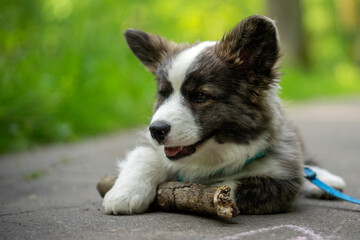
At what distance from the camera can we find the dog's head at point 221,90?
345 centimetres

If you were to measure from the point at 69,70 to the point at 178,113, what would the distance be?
528 centimetres

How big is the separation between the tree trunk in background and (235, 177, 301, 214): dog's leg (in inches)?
588

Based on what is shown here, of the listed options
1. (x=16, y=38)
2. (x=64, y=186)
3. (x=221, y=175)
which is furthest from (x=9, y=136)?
(x=221, y=175)

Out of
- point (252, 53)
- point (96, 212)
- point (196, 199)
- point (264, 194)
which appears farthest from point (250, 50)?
point (96, 212)

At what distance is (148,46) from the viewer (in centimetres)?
434

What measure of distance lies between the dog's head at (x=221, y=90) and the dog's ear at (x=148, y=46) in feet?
1.70

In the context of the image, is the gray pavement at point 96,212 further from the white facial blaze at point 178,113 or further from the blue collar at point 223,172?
the white facial blaze at point 178,113

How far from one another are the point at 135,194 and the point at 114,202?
0.16 metres

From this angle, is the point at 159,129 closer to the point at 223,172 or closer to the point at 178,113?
the point at 178,113

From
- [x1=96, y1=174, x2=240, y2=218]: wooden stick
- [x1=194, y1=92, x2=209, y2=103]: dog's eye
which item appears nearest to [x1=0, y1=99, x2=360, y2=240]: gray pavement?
[x1=96, y1=174, x2=240, y2=218]: wooden stick

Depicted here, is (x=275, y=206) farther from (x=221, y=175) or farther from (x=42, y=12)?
(x=42, y=12)

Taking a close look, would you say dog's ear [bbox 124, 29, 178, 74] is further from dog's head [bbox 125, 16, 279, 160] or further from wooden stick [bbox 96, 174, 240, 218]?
wooden stick [bbox 96, 174, 240, 218]

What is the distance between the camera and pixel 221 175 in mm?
3711

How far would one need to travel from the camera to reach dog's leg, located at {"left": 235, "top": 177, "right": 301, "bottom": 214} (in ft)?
11.2
